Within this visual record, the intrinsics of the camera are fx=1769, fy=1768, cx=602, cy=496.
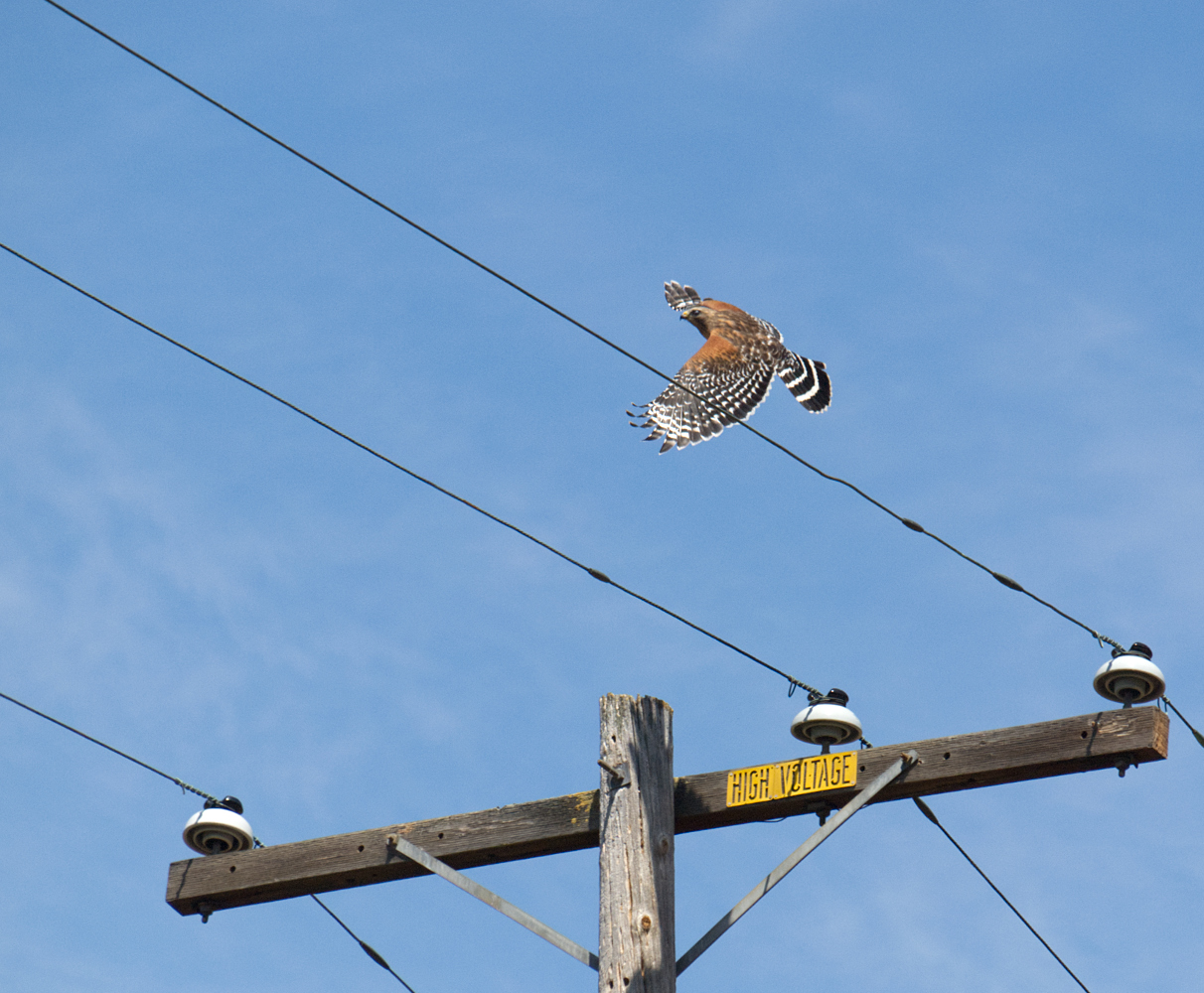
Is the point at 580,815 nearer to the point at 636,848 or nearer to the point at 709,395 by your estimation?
the point at 636,848

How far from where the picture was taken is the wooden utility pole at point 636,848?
19.8 ft

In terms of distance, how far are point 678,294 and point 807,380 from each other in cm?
327

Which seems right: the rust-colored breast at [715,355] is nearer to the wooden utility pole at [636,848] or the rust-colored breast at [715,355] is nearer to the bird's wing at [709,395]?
the bird's wing at [709,395]

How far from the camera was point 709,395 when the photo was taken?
13.2 m

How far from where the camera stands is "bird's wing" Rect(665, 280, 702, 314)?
56.5 feet

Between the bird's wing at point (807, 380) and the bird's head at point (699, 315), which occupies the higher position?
the bird's head at point (699, 315)

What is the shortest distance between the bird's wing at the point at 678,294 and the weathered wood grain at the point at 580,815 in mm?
10511

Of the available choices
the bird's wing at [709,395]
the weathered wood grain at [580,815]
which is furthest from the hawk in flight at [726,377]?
the weathered wood grain at [580,815]

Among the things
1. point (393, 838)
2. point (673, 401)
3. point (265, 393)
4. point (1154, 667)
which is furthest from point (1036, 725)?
point (673, 401)

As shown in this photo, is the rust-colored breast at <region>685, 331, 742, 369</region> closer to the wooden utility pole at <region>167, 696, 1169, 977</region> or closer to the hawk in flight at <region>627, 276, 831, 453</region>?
the hawk in flight at <region>627, 276, 831, 453</region>

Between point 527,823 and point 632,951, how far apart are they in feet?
3.16

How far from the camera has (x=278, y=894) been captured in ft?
24.1

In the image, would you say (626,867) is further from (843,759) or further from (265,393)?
(265,393)

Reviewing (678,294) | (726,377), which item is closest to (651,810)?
(726,377)
